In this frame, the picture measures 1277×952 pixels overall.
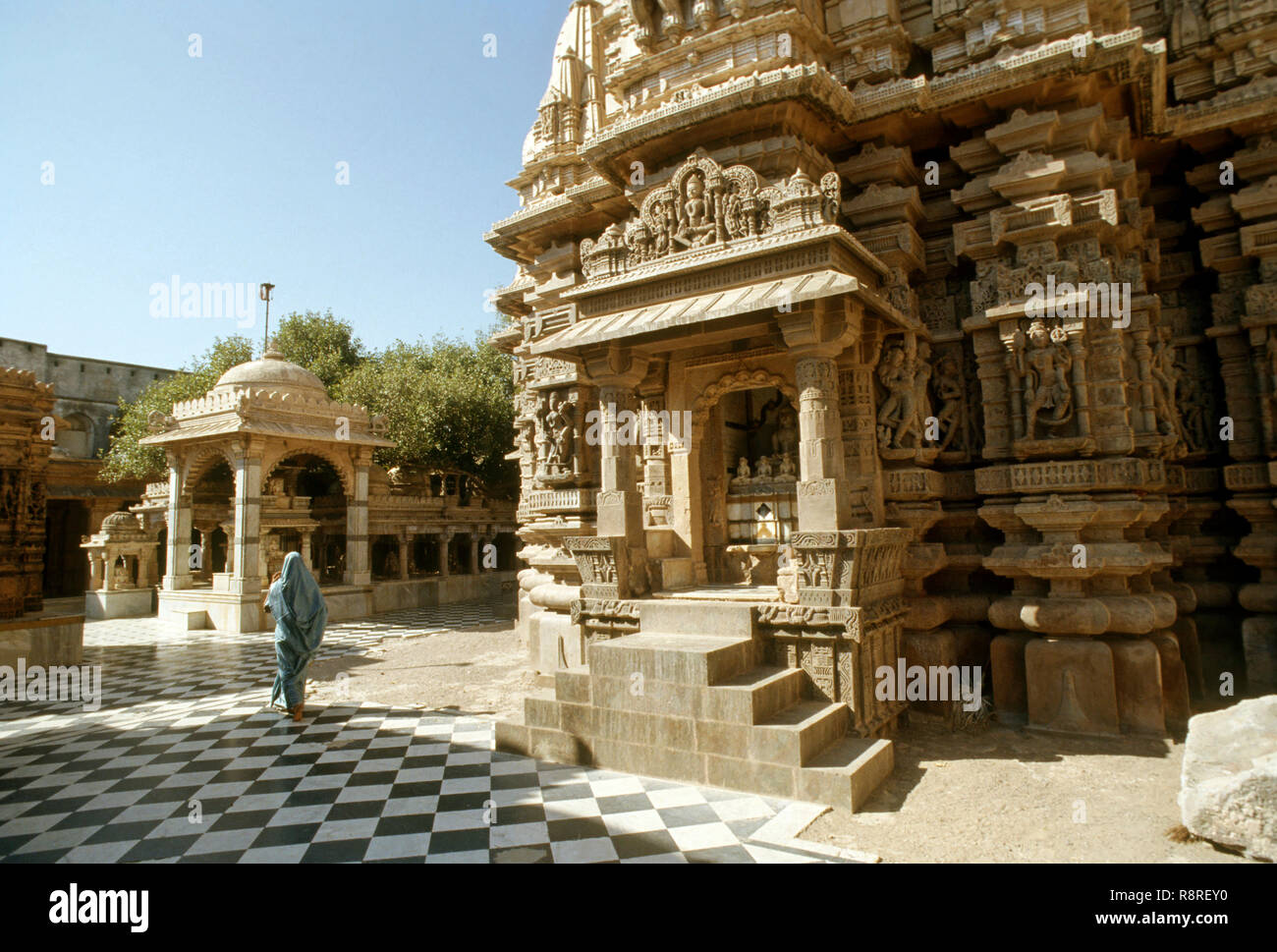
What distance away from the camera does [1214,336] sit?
8.29 m

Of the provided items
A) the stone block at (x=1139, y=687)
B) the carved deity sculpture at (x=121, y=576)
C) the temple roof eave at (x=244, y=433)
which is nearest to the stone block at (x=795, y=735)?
the stone block at (x=1139, y=687)

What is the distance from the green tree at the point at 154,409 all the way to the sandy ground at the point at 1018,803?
71.2ft

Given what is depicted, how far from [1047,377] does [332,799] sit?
7.72 meters

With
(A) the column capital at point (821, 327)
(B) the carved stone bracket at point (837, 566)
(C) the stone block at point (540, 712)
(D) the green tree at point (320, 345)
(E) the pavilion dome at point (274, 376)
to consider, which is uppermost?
(D) the green tree at point (320, 345)

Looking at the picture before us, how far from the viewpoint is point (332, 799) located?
5508 mm

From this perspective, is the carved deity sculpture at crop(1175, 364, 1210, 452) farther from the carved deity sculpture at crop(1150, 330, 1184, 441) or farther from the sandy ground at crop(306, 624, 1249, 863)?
the sandy ground at crop(306, 624, 1249, 863)

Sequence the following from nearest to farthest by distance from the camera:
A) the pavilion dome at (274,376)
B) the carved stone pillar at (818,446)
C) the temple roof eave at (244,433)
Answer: the carved stone pillar at (818,446) → the temple roof eave at (244,433) → the pavilion dome at (274,376)

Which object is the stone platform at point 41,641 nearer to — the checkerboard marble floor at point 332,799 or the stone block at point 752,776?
the checkerboard marble floor at point 332,799

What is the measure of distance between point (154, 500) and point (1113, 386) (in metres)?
24.9

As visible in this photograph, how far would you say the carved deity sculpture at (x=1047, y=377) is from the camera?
23.3 ft

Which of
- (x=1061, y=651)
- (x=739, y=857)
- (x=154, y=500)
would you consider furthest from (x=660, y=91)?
(x=154, y=500)

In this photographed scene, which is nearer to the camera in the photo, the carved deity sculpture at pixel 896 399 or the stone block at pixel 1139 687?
the stone block at pixel 1139 687

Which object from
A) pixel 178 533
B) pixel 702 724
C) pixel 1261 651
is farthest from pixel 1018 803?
pixel 178 533
